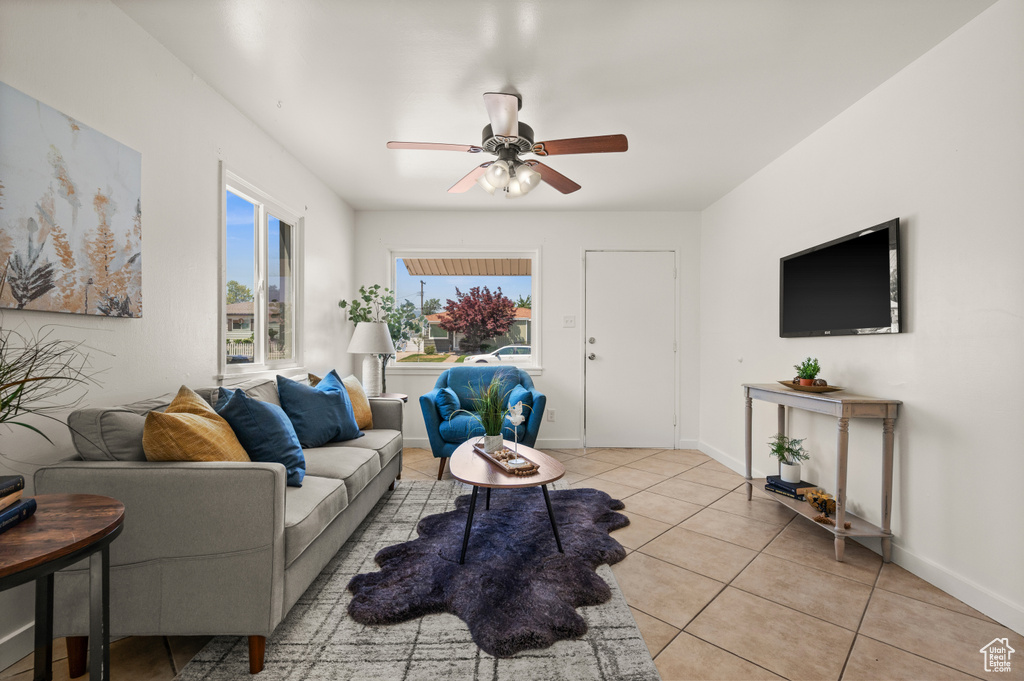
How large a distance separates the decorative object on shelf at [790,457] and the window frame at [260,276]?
3.36m

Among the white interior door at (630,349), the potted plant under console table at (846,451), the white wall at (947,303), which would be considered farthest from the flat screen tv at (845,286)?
the white interior door at (630,349)

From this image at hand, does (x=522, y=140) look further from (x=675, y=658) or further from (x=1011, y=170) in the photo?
(x=675, y=658)

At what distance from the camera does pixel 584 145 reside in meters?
2.39

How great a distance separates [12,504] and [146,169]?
1543mm

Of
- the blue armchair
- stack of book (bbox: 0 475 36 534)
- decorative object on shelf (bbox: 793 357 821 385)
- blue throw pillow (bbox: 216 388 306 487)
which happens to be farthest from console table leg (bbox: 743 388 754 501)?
stack of book (bbox: 0 475 36 534)

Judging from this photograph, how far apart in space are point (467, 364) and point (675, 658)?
348 centimetres

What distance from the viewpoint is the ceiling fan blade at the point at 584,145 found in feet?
7.65

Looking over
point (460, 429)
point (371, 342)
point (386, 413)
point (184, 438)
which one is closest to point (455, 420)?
point (460, 429)

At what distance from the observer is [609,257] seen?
15.6 feet

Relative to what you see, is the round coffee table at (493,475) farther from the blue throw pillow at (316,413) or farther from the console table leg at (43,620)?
the console table leg at (43,620)

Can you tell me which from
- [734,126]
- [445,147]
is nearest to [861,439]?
[734,126]

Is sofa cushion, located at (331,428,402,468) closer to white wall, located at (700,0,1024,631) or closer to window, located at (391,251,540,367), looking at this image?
window, located at (391,251,540,367)

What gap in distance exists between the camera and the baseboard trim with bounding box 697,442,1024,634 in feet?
5.90

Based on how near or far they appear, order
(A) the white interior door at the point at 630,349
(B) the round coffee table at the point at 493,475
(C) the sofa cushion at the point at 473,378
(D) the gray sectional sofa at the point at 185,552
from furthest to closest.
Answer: (A) the white interior door at the point at 630,349
(C) the sofa cushion at the point at 473,378
(B) the round coffee table at the point at 493,475
(D) the gray sectional sofa at the point at 185,552
